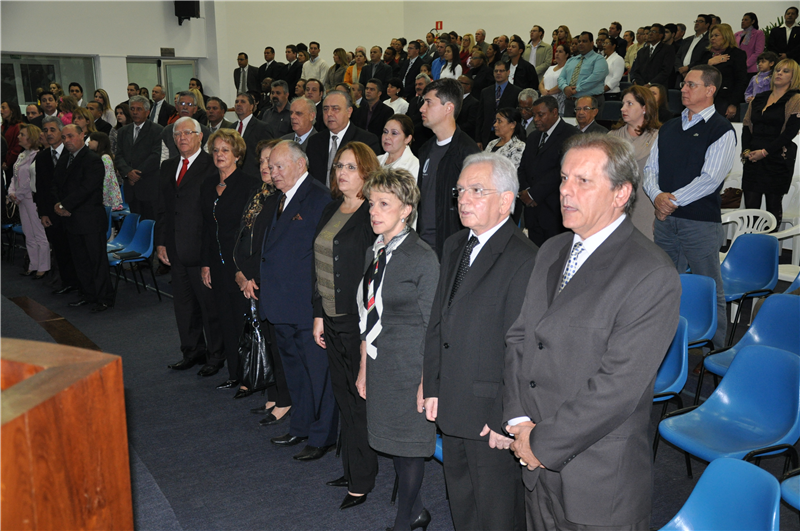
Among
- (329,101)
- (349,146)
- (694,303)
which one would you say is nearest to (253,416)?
(349,146)

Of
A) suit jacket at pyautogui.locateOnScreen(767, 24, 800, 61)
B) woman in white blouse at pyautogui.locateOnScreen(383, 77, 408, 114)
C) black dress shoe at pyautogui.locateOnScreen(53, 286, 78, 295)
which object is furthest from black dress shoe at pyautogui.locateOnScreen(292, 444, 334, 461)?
suit jacket at pyautogui.locateOnScreen(767, 24, 800, 61)

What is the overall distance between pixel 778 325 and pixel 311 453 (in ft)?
8.29

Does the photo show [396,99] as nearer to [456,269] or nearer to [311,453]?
[311,453]

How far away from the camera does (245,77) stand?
48.7 ft

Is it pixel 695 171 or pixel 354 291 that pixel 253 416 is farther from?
pixel 695 171

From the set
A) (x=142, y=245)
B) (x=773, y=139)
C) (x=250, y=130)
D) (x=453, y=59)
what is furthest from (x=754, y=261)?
(x=453, y=59)

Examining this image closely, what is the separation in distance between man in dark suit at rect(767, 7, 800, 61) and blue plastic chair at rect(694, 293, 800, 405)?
7.28 m

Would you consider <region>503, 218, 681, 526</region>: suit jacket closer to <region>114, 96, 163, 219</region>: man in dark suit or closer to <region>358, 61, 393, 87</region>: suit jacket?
<region>114, 96, 163, 219</region>: man in dark suit

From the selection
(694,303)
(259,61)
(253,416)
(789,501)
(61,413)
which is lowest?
(253,416)

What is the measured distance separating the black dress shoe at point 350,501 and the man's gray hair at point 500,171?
1.64 meters

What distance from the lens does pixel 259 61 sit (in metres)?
17.2

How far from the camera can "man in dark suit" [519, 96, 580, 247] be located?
16.9ft

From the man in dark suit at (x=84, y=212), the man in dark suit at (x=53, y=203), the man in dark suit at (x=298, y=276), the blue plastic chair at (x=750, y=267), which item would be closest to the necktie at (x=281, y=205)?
the man in dark suit at (x=298, y=276)

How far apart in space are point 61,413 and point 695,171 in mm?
3943
